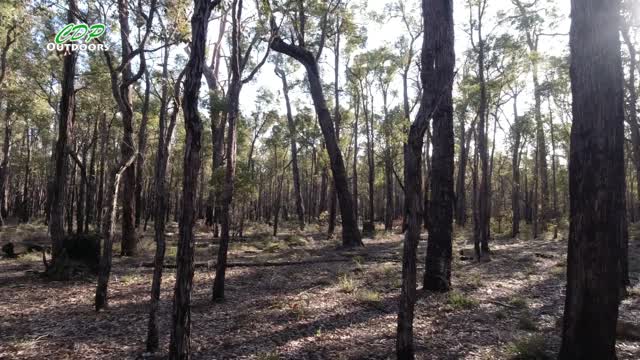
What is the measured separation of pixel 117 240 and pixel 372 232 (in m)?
13.6

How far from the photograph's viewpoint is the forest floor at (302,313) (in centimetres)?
569

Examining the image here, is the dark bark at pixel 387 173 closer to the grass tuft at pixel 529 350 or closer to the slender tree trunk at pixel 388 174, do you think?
the slender tree trunk at pixel 388 174

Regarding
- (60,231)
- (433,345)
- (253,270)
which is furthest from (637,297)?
(60,231)

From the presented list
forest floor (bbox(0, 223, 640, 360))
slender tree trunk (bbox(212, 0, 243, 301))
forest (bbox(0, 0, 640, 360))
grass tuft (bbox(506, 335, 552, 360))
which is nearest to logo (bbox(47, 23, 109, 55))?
forest (bbox(0, 0, 640, 360))

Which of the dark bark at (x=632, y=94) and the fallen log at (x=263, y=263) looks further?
the dark bark at (x=632, y=94)

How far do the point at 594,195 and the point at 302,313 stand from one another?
5.22 m

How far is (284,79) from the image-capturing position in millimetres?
30781

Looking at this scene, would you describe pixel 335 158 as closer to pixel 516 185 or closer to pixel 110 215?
pixel 110 215

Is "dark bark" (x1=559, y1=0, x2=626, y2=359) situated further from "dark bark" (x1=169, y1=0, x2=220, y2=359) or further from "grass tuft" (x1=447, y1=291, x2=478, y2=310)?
"dark bark" (x1=169, y1=0, x2=220, y2=359)

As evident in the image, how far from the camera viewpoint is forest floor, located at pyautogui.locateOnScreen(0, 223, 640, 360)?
5.69 meters

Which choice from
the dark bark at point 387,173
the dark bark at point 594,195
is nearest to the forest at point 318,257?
the dark bark at point 594,195

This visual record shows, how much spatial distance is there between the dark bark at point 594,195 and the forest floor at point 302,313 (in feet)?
3.81

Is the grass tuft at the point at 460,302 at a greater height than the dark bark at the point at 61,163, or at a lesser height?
lesser

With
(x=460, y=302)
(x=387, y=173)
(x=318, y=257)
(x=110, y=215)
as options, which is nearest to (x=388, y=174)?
(x=387, y=173)
